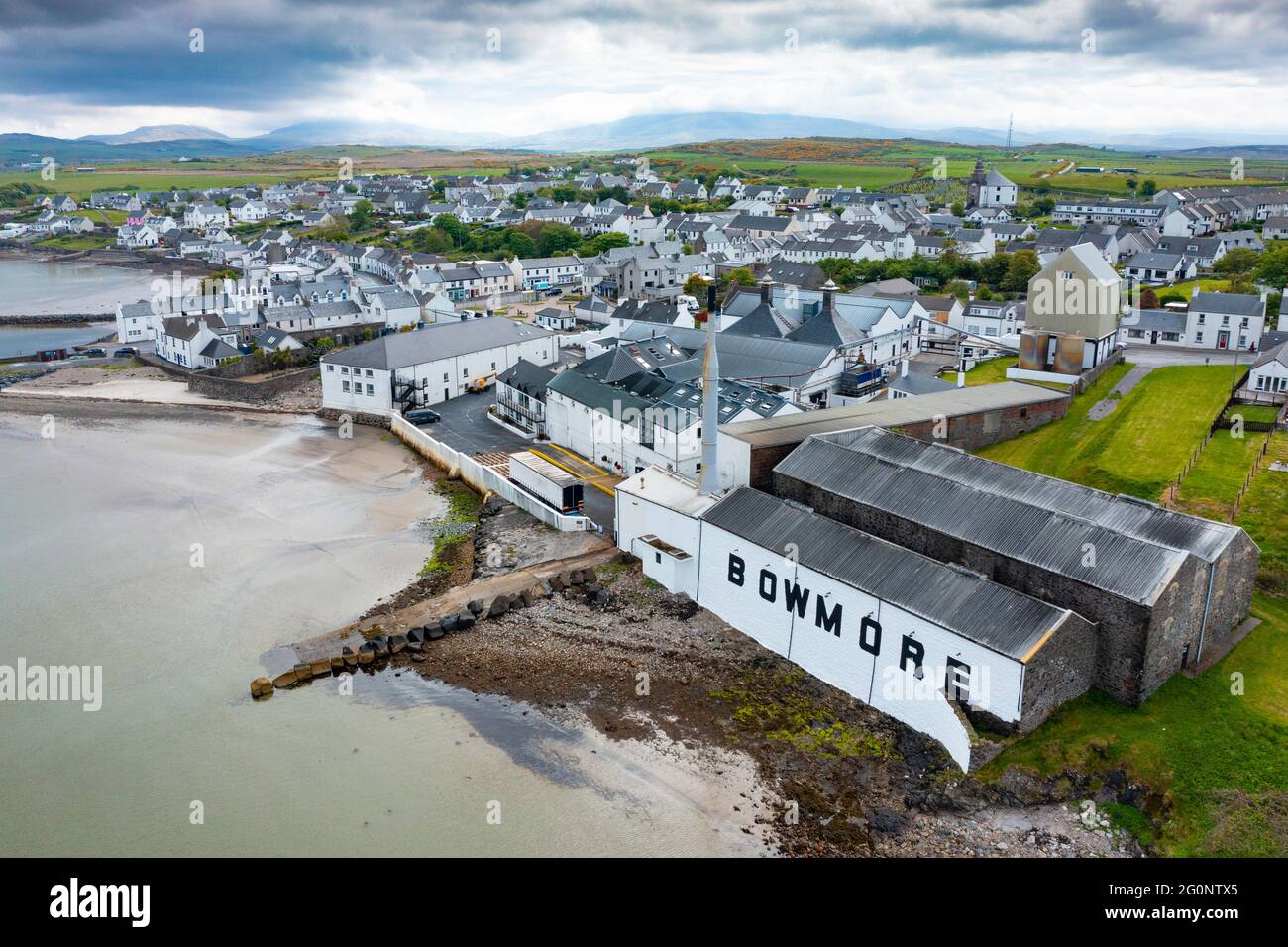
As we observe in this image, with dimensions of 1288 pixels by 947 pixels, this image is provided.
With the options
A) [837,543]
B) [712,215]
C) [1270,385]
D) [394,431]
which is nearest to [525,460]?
[394,431]

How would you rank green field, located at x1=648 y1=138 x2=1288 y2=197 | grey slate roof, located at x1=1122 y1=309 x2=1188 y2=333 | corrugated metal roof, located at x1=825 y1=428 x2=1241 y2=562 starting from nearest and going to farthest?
corrugated metal roof, located at x1=825 y1=428 x2=1241 y2=562 → grey slate roof, located at x1=1122 y1=309 x2=1188 y2=333 → green field, located at x1=648 y1=138 x2=1288 y2=197

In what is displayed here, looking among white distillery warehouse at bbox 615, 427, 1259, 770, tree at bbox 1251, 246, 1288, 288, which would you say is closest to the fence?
white distillery warehouse at bbox 615, 427, 1259, 770

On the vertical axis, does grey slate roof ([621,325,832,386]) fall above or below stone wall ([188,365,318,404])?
above

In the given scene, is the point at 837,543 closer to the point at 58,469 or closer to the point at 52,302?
the point at 58,469

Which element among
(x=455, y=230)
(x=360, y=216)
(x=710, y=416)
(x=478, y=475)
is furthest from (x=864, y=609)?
(x=360, y=216)

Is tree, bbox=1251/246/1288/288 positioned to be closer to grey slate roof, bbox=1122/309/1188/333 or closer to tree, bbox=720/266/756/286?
grey slate roof, bbox=1122/309/1188/333
